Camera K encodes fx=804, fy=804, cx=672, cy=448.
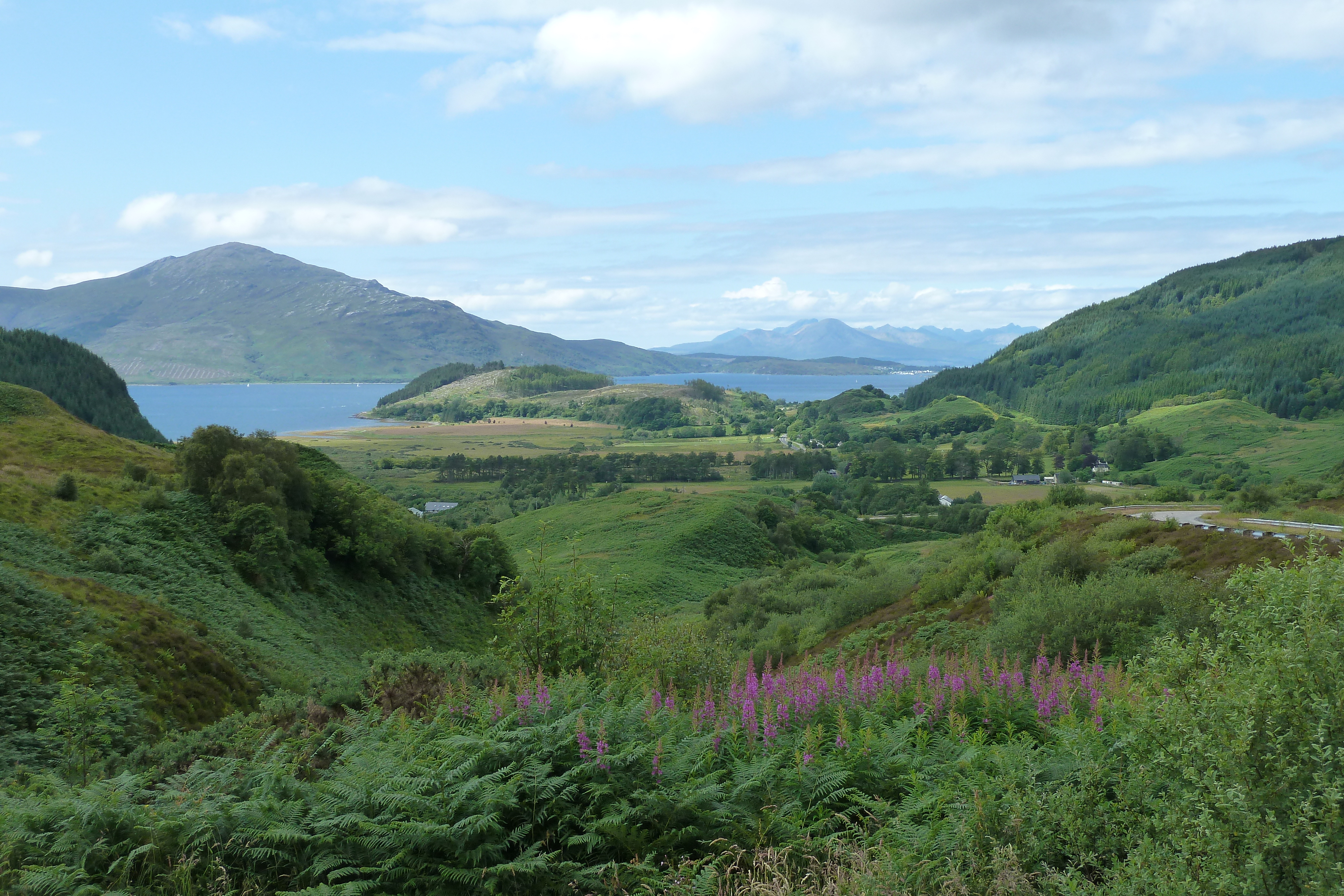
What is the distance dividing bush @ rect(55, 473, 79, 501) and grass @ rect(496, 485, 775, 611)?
24.7m

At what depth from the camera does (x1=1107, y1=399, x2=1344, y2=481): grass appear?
124 meters

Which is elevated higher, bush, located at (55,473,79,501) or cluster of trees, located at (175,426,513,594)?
bush, located at (55,473,79,501)

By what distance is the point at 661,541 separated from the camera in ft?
223

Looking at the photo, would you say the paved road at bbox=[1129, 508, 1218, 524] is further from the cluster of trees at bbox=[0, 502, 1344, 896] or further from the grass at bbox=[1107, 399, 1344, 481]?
the grass at bbox=[1107, 399, 1344, 481]

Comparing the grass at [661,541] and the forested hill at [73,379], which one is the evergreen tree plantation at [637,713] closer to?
the grass at [661,541]

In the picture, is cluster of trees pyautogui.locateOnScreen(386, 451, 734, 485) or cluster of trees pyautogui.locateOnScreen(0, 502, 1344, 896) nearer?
cluster of trees pyautogui.locateOnScreen(0, 502, 1344, 896)

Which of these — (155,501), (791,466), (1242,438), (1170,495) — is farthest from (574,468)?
(1242,438)

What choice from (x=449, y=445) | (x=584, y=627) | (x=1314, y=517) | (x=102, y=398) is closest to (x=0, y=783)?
(x=584, y=627)

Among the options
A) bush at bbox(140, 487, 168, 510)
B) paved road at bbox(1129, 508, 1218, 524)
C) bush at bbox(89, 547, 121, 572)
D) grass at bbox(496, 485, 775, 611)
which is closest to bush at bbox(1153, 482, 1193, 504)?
paved road at bbox(1129, 508, 1218, 524)

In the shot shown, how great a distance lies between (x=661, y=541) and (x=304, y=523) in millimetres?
37235

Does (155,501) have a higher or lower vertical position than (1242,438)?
higher

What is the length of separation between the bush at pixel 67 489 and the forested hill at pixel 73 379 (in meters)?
55.1

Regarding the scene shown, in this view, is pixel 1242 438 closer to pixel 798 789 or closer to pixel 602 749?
pixel 798 789

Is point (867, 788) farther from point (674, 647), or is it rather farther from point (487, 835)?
point (674, 647)
